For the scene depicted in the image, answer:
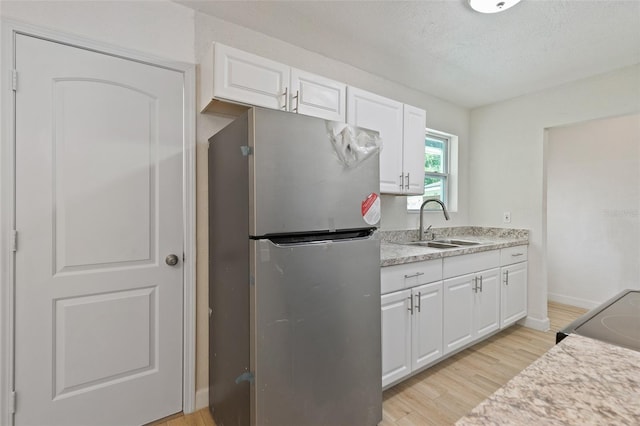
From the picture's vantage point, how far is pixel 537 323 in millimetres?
2932

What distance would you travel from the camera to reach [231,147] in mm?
1405

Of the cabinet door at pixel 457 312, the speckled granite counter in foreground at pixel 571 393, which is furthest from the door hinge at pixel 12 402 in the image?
the cabinet door at pixel 457 312

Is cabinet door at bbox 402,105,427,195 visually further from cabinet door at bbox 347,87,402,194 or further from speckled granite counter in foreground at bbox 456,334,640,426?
speckled granite counter in foreground at bbox 456,334,640,426

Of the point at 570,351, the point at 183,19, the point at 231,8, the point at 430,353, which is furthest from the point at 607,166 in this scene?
the point at 183,19

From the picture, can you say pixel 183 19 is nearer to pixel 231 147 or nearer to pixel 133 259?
pixel 231 147

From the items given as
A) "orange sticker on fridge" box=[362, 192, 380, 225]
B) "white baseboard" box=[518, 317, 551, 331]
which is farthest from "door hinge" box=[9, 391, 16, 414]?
"white baseboard" box=[518, 317, 551, 331]

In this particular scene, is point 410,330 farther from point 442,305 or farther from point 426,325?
point 442,305

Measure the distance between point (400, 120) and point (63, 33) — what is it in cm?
210

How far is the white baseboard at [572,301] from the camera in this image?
3.44 m

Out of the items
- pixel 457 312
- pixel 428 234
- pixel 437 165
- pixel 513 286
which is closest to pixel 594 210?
pixel 513 286

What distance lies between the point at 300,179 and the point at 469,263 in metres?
1.69

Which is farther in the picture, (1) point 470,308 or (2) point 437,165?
(2) point 437,165

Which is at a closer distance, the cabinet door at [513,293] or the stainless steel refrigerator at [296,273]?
the stainless steel refrigerator at [296,273]

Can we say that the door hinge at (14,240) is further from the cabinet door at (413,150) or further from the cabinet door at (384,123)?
the cabinet door at (413,150)
